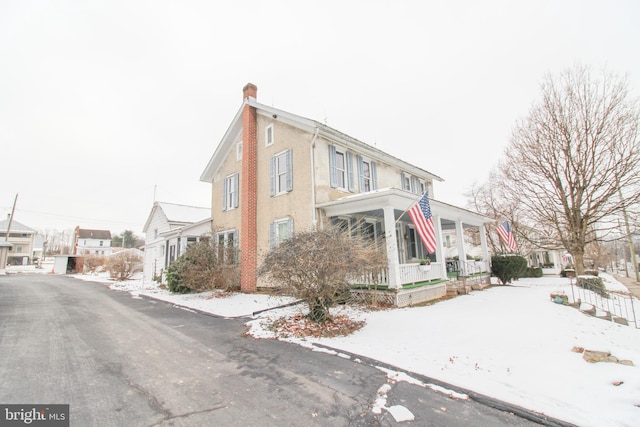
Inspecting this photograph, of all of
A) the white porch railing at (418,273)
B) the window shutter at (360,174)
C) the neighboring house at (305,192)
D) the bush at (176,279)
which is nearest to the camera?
the white porch railing at (418,273)

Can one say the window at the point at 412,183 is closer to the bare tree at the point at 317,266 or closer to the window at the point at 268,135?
the window at the point at 268,135

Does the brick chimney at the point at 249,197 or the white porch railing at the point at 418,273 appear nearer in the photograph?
the white porch railing at the point at 418,273

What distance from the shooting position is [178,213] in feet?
74.0

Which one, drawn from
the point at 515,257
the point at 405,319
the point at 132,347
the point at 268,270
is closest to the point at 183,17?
the point at 268,270

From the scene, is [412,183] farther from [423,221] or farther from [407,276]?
[407,276]

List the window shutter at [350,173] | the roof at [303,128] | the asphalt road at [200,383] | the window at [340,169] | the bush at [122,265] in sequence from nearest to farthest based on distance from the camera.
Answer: the asphalt road at [200,383], the roof at [303,128], the window at [340,169], the window shutter at [350,173], the bush at [122,265]

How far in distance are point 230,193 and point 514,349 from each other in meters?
14.3

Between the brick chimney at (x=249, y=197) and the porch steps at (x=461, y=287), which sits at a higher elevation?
the brick chimney at (x=249, y=197)

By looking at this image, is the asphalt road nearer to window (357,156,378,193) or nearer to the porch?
the porch

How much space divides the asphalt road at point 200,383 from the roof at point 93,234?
76.7 meters

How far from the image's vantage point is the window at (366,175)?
1373 centimetres

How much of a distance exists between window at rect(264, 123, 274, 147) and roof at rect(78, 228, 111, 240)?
2925 inches

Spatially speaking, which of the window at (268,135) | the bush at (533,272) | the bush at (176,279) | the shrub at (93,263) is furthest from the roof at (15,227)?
the bush at (533,272)

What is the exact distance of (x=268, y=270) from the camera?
707 cm
